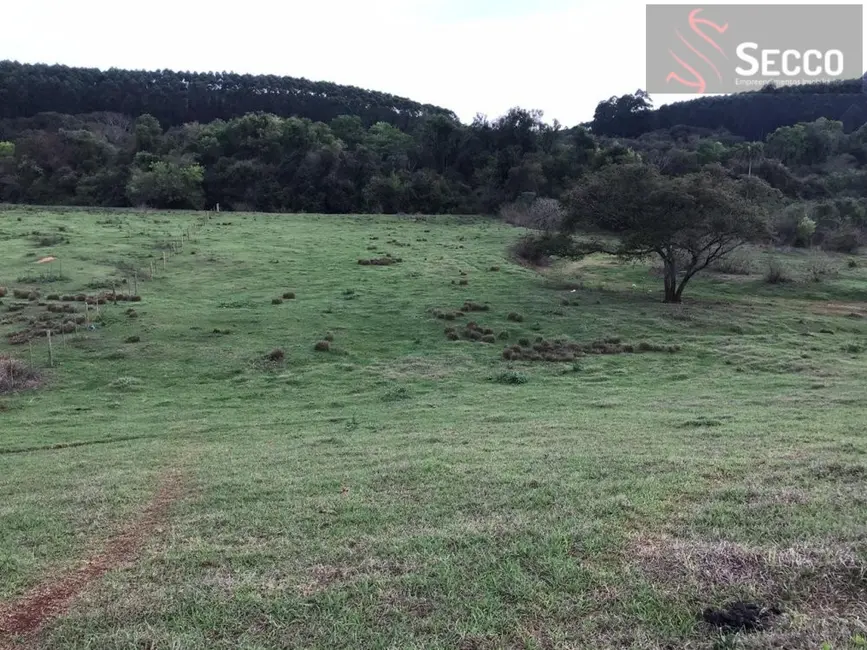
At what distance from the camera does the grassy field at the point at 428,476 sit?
5160 millimetres

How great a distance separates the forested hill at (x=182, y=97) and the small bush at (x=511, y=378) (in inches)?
3867

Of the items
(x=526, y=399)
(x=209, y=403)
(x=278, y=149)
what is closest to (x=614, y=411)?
Result: (x=526, y=399)

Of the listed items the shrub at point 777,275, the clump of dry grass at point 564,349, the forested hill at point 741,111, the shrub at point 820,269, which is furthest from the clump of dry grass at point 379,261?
the forested hill at point 741,111

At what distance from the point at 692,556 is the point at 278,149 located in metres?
79.0

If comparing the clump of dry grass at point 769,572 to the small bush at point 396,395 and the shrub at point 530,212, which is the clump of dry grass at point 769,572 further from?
the shrub at point 530,212

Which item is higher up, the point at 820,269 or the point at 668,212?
→ the point at 668,212

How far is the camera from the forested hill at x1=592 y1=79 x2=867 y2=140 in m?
112

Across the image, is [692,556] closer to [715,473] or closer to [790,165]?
[715,473]

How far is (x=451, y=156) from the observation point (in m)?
84.1

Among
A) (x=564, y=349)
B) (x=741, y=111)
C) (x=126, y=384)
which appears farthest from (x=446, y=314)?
(x=741, y=111)

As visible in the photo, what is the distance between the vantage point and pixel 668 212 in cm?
3111

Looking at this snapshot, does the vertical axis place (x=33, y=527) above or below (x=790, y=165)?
below

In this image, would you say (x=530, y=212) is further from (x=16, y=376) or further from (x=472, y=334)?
(x=16, y=376)

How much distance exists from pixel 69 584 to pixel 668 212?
3028 cm
